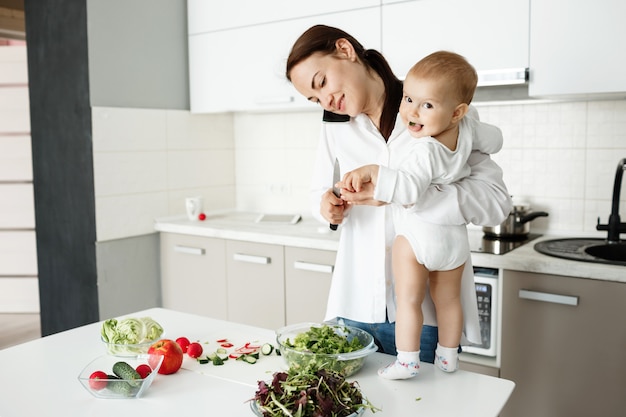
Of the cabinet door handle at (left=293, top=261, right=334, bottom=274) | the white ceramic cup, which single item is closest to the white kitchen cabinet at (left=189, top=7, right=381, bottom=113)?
the white ceramic cup

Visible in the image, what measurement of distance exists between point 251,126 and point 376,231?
2.16 m

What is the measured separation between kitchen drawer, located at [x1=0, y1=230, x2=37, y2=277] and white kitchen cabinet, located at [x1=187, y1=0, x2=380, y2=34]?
7.50 feet

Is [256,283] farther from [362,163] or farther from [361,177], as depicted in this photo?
[361,177]

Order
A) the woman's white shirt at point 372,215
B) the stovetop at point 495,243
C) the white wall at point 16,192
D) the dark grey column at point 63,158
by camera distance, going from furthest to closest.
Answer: the white wall at point 16,192 < the dark grey column at point 63,158 < the stovetop at point 495,243 < the woman's white shirt at point 372,215

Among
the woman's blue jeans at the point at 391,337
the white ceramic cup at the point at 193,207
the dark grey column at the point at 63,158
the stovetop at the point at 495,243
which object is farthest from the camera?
the white ceramic cup at the point at 193,207

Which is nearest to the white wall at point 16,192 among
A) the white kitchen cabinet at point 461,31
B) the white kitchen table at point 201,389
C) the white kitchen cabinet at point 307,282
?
the white kitchen cabinet at point 307,282

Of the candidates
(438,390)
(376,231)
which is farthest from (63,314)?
(438,390)

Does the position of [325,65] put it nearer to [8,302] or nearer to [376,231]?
[376,231]

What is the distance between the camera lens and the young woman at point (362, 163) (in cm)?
150

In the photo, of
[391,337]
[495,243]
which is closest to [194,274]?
[495,243]

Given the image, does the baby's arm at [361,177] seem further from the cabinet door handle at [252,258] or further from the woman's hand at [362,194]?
the cabinet door handle at [252,258]

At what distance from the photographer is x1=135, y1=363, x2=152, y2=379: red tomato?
4.32 feet

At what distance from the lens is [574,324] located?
211cm

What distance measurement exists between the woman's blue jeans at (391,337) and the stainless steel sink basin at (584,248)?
826 mm
